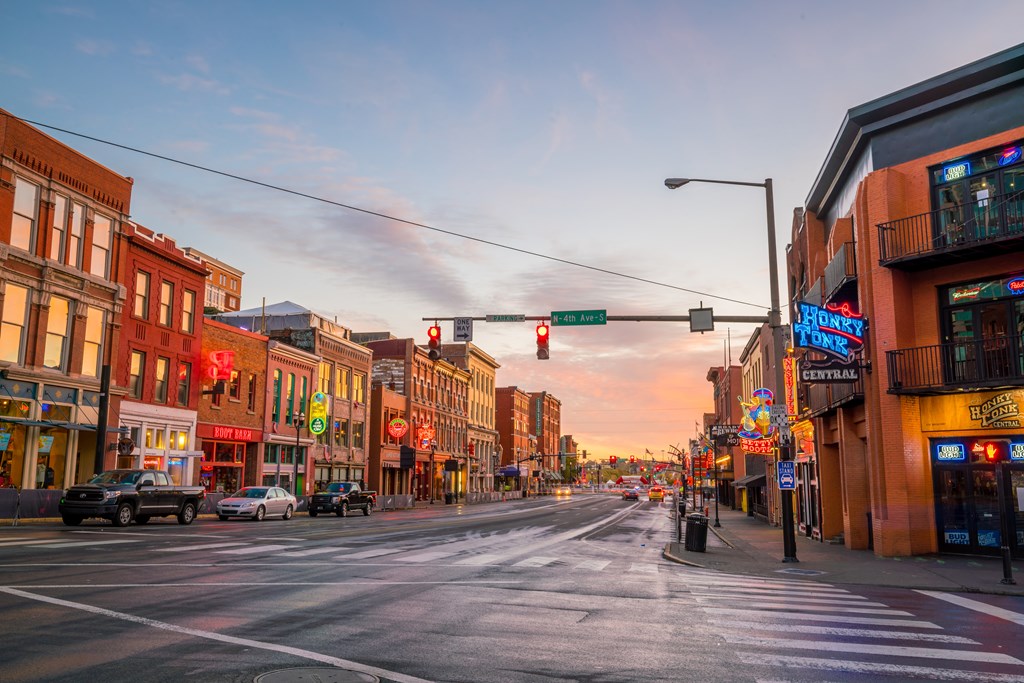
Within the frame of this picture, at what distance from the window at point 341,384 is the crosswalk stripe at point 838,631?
49239 mm

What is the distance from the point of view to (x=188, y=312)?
41.0m

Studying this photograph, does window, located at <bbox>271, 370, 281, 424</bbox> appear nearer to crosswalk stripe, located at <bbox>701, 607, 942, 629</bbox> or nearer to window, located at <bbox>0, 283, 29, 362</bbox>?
window, located at <bbox>0, 283, 29, 362</bbox>

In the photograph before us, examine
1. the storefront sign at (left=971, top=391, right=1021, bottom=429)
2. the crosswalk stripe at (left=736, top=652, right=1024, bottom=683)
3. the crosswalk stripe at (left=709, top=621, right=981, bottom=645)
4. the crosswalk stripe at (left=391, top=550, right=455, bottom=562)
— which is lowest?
the crosswalk stripe at (left=391, top=550, right=455, bottom=562)

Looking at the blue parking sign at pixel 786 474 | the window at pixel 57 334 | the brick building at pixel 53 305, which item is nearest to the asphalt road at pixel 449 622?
the blue parking sign at pixel 786 474

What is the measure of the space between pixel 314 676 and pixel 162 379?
35.7 meters

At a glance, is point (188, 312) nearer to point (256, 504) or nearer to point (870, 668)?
point (256, 504)

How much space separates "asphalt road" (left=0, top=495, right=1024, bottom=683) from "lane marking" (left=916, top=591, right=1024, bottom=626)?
50mm

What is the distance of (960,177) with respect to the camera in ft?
67.4

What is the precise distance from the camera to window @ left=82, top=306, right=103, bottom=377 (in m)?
33.7

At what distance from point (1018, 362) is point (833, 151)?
8.98 metres

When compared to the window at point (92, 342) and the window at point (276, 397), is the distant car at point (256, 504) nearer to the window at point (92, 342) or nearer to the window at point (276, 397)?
the window at point (92, 342)

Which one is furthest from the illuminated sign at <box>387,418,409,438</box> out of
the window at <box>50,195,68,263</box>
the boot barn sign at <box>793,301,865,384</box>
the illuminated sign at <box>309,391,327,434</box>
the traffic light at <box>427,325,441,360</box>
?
the boot barn sign at <box>793,301,865,384</box>

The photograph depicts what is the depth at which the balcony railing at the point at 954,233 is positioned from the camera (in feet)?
62.6

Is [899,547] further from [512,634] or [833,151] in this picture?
[512,634]
